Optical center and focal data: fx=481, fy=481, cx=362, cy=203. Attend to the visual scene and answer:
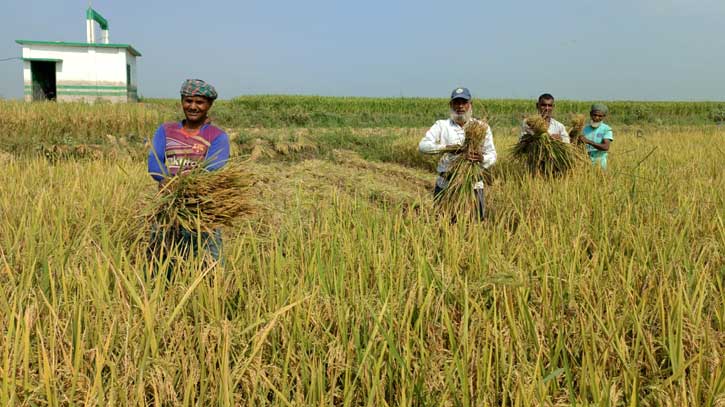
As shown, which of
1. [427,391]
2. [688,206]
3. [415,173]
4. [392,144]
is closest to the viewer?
[427,391]

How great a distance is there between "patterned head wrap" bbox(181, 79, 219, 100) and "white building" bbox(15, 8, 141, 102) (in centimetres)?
1675

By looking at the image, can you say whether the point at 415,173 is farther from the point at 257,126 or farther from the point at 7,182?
the point at 257,126

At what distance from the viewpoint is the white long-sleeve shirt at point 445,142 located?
10.7 ft

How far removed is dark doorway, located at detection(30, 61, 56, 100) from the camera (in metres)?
17.3

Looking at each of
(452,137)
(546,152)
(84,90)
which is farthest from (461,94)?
(84,90)

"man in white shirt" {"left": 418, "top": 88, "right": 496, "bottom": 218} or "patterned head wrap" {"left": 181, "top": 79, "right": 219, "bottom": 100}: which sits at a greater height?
"patterned head wrap" {"left": 181, "top": 79, "right": 219, "bottom": 100}

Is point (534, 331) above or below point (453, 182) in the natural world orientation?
below

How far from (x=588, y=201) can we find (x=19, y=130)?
1070cm

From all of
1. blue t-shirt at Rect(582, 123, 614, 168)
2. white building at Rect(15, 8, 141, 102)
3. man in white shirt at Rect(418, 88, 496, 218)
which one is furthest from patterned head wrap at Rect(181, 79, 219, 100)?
white building at Rect(15, 8, 141, 102)

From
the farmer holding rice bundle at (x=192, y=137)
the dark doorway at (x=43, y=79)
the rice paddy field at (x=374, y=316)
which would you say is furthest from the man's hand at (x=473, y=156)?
the dark doorway at (x=43, y=79)

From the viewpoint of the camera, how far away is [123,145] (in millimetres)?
7871

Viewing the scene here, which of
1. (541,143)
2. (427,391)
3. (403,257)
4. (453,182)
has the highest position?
(541,143)

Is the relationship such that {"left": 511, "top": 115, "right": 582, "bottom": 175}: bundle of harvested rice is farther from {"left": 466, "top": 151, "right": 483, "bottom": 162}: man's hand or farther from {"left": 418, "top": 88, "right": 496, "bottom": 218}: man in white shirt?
{"left": 466, "top": 151, "right": 483, "bottom": 162}: man's hand

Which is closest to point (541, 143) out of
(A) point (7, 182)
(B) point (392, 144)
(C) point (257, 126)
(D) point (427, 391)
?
(D) point (427, 391)
